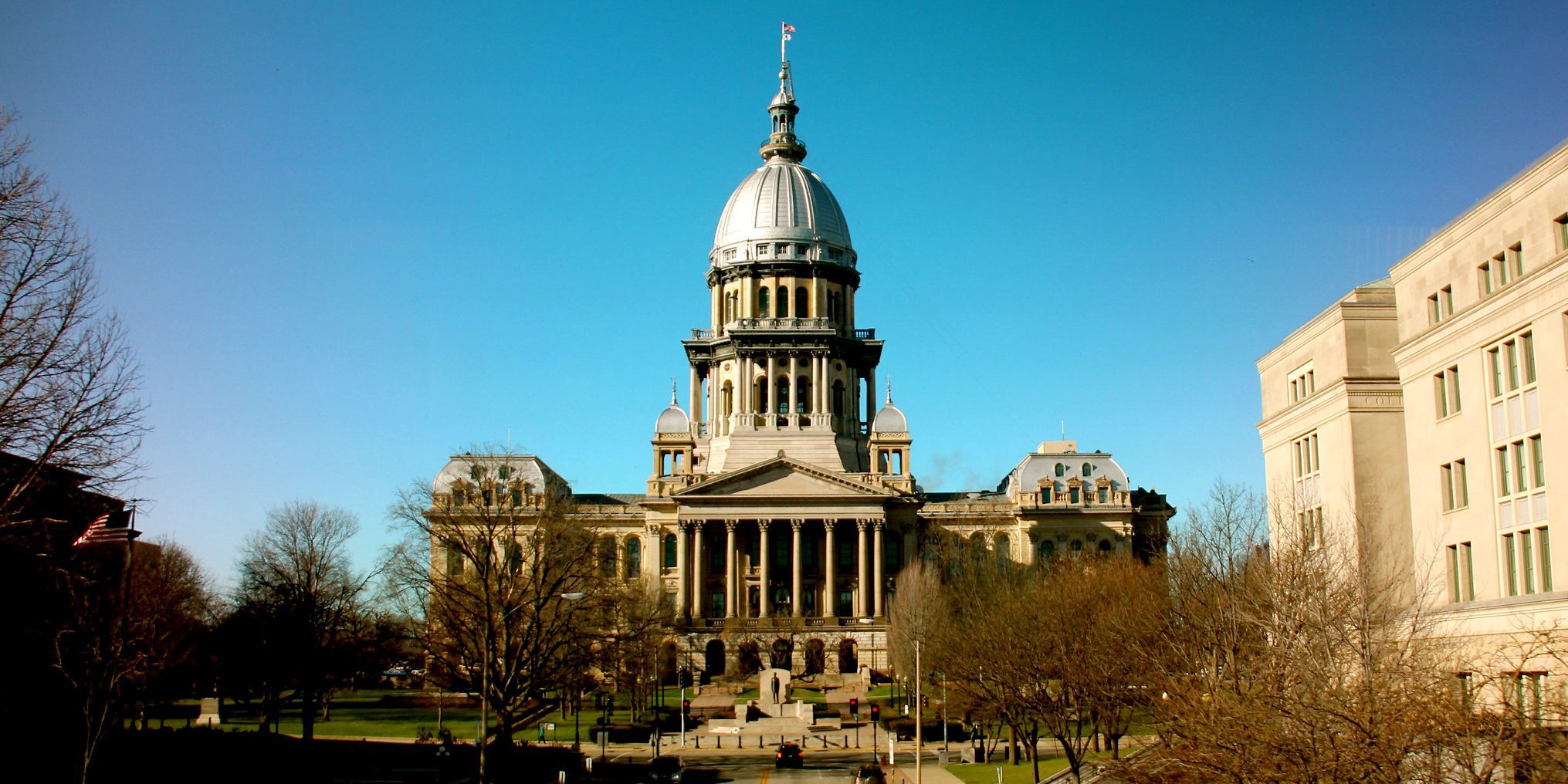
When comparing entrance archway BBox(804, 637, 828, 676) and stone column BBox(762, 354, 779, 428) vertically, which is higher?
stone column BBox(762, 354, 779, 428)

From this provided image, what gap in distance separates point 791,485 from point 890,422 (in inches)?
571

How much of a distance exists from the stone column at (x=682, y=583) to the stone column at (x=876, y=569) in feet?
49.2

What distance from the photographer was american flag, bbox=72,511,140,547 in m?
36.7

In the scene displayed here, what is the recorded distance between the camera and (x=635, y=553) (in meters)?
126

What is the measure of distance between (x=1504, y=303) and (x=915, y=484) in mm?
87558

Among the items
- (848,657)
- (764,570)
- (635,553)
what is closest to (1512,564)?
(848,657)

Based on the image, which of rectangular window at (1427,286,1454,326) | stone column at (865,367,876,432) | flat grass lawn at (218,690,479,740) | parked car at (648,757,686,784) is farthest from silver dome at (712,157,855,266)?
rectangular window at (1427,286,1454,326)

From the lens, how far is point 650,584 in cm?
10844

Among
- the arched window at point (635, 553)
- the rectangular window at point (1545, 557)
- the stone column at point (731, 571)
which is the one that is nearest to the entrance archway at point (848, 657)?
the stone column at point (731, 571)

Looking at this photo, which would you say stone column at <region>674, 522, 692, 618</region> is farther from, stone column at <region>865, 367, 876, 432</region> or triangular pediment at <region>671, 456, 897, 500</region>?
stone column at <region>865, 367, 876, 432</region>

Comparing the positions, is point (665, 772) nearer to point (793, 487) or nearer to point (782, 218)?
point (793, 487)

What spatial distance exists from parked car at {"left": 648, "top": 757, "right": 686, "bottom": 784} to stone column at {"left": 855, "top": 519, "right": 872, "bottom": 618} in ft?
199

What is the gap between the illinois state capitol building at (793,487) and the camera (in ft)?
372

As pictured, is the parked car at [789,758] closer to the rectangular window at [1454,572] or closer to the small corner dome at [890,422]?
the rectangular window at [1454,572]
